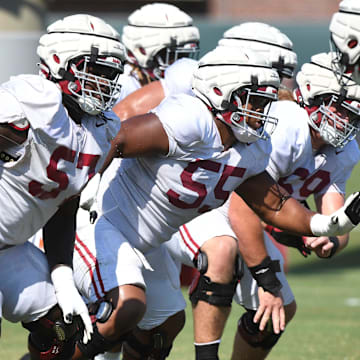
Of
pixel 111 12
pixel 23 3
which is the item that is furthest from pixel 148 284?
pixel 111 12

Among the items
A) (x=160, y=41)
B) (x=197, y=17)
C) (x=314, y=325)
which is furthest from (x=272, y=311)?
(x=197, y=17)

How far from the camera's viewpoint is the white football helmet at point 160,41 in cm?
666

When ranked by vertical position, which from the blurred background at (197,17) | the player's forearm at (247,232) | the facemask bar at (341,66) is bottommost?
the blurred background at (197,17)

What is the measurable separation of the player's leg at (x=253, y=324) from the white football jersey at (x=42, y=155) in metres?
1.65

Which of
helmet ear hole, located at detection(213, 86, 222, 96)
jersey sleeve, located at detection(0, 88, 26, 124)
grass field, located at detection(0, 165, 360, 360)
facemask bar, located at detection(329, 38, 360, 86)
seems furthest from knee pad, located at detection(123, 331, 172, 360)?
jersey sleeve, located at detection(0, 88, 26, 124)

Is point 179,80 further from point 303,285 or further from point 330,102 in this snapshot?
point 303,285

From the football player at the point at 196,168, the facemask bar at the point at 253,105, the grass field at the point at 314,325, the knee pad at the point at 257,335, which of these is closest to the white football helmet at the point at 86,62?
the football player at the point at 196,168

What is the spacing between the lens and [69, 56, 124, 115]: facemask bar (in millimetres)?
4234

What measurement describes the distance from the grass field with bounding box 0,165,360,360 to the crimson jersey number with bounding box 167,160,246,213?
195 centimetres

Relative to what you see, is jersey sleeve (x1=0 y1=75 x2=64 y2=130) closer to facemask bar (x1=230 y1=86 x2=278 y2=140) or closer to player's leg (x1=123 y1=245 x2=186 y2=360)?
facemask bar (x1=230 y1=86 x2=278 y2=140)

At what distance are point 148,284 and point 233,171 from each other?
92 cm

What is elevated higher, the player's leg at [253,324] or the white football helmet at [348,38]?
the white football helmet at [348,38]

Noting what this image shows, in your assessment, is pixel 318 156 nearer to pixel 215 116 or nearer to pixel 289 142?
pixel 289 142

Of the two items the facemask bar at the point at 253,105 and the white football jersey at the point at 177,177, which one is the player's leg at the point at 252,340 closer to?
the white football jersey at the point at 177,177
